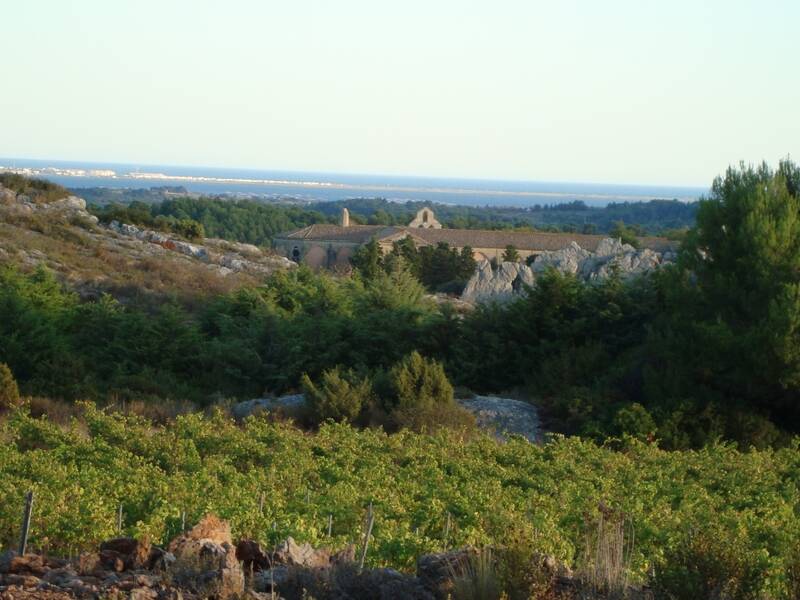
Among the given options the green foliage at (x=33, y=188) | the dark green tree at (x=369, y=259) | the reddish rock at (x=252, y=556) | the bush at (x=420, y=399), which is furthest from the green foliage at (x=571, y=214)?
the reddish rock at (x=252, y=556)

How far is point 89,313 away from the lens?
26.1 m

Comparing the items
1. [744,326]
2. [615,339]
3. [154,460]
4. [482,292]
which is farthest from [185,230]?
[154,460]

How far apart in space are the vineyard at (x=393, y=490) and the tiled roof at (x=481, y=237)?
42.0 m

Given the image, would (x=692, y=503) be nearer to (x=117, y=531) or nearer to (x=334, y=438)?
(x=334, y=438)

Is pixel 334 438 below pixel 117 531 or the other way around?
below

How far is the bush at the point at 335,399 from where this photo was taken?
1980cm

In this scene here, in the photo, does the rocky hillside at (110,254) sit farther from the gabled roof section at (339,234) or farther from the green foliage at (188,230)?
the gabled roof section at (339,234)

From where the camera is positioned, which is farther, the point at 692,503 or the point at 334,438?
the point at 334,438

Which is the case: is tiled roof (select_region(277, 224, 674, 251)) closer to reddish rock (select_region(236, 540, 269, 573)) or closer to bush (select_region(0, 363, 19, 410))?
bush (select_region(0, 363, 19, 410))

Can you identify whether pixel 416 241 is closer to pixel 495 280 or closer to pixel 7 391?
pixel 495 280

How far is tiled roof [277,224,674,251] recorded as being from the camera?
59.0 m

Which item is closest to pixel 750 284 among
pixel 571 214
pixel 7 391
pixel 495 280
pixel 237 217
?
pixel 7 391

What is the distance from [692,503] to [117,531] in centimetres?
671

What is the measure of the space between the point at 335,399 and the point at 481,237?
43013 millimetres
